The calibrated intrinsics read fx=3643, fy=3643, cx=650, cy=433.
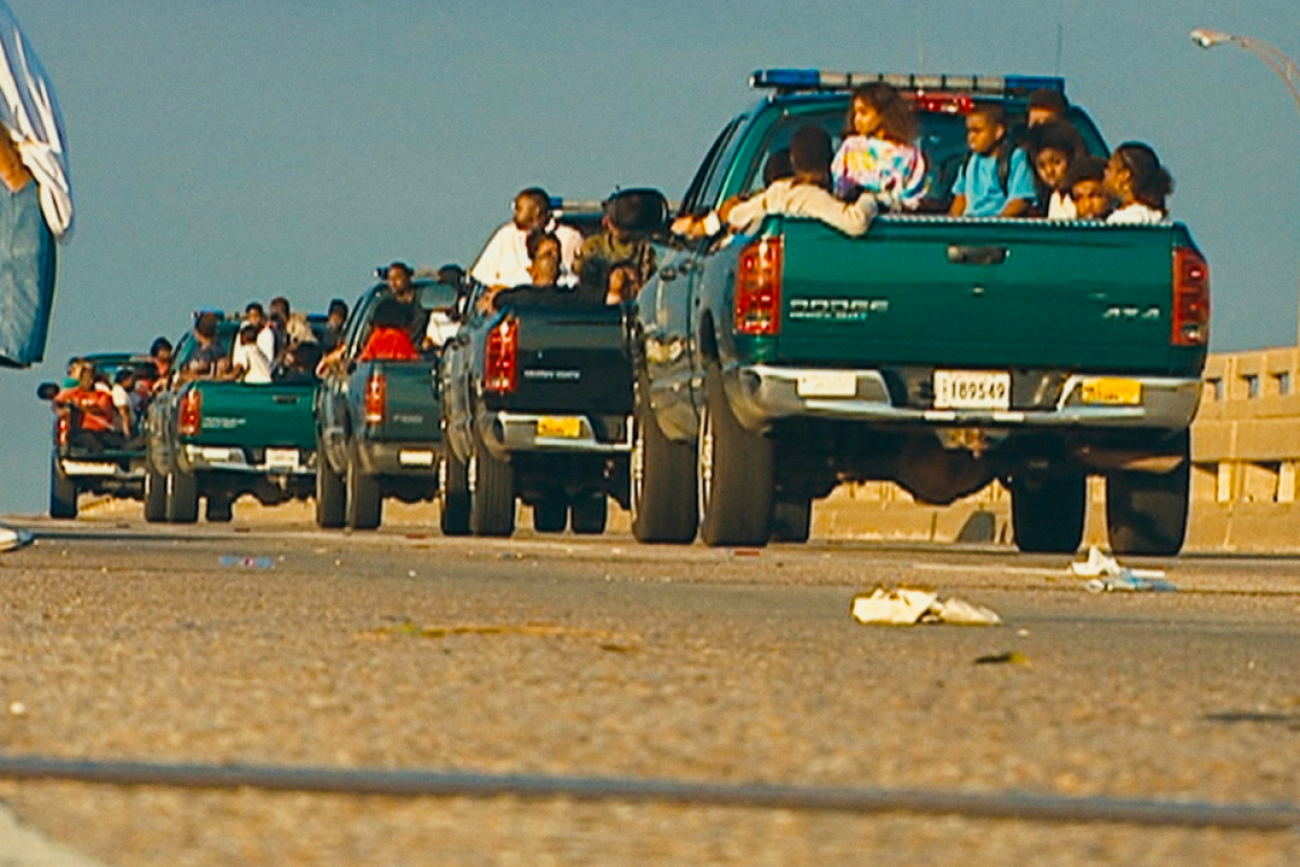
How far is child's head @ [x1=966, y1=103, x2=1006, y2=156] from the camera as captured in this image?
17.2 meters

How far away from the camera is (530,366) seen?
68.1ft

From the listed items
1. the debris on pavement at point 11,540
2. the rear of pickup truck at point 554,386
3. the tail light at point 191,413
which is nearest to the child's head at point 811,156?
the debris on pavement at point 11,540

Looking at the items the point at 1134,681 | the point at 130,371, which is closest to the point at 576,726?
the point at 1134,681

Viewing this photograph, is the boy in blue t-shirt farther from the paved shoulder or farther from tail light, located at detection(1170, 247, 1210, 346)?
the paved shoulder

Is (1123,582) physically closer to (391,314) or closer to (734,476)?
(734,476)

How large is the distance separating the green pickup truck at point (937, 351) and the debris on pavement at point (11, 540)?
316cm

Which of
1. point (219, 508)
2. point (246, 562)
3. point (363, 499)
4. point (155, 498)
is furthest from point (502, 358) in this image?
A: point (219, 508)

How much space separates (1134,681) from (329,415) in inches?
799

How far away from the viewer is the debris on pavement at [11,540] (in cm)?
1568

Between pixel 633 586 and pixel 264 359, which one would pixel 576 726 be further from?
pixel 264 359

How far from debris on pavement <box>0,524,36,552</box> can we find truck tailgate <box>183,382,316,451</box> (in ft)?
45.9

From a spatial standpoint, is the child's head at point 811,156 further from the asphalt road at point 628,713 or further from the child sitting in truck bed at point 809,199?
the asphalt road at point 628,713

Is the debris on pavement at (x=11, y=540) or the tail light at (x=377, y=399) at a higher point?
the tail light at (x=377, y=399)

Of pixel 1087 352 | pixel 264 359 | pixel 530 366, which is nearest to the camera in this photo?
pixel 1087 352
